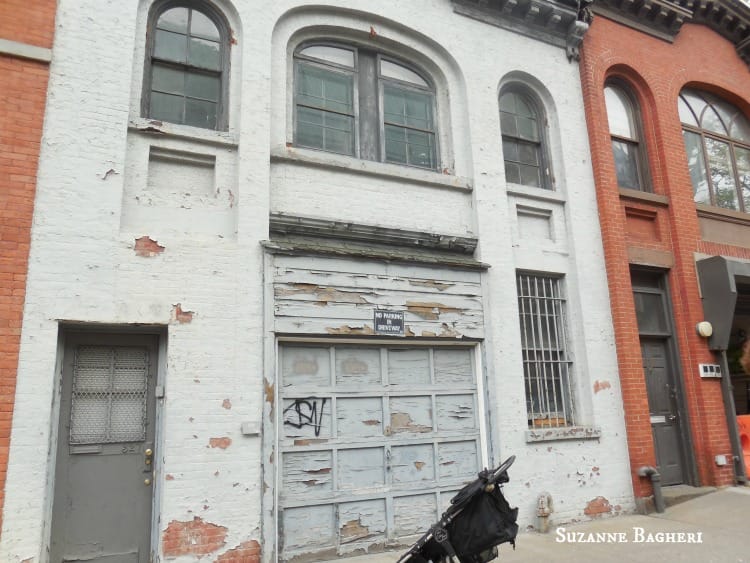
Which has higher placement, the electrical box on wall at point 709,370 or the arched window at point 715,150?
the arched window at point 715,150

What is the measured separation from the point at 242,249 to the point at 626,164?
23.1ft

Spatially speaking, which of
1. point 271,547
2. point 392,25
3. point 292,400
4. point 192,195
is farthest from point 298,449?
point 392,25

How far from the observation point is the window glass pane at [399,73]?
8.25 metres

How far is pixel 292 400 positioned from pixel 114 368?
74.2 inches

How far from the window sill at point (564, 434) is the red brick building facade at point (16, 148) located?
585 centimetres

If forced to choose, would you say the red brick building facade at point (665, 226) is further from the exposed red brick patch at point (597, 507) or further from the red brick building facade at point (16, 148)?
the red brick building facade at point (16, 148)

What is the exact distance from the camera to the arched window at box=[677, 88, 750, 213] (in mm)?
10500

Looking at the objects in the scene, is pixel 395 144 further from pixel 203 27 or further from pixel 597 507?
pixel 597 507

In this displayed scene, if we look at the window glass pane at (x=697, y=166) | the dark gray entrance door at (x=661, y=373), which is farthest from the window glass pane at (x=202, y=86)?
the window glass pane at (x=697, y=166)

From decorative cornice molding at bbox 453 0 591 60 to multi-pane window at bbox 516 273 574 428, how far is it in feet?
13.3

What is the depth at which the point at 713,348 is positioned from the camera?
352 inches

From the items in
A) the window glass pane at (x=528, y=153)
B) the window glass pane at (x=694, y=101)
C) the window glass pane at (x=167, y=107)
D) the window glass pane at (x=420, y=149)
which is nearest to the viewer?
the window glass pane at (x=167, y=107)

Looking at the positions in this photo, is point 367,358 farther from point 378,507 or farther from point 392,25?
point 392,25

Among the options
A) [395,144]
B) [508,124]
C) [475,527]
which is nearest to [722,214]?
[508,124]
